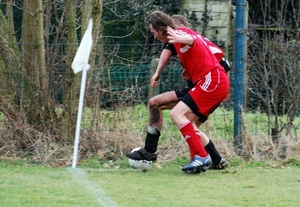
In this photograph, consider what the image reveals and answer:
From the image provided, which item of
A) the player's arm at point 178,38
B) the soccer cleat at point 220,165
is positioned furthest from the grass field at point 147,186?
the player's arm at point 178,38

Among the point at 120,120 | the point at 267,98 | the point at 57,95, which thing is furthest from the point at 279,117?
the point at 57,95

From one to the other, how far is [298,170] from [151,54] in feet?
8.98

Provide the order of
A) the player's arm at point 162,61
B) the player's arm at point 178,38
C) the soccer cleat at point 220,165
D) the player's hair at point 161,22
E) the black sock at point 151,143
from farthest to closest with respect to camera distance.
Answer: the soccer cleat at point 220,165, the black sock at point 151,143, the player's arm at point 162,61, the player's hair at point 161,22, the player's arm at point 178,38

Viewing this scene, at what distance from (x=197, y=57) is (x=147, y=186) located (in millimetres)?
1633

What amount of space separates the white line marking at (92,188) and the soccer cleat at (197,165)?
1130 mm

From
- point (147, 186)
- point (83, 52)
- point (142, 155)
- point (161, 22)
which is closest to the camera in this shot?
point (147, 186)

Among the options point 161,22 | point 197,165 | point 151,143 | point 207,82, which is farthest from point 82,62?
point 197,165

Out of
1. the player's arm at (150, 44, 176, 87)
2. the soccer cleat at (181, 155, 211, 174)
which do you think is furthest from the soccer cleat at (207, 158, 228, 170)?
the player's arm at (150, 44, 176, 87)

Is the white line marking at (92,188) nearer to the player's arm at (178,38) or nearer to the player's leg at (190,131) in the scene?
the player's leg at (190,131)

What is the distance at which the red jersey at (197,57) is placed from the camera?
26.2ft

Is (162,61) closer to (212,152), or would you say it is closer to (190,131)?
(190,131)

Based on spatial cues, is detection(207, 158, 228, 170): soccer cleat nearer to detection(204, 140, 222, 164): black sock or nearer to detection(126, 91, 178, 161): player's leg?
detection(204, 140, 222, 164): black sock

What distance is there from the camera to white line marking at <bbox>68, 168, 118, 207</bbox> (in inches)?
244

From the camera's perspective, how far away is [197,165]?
26.1ft
